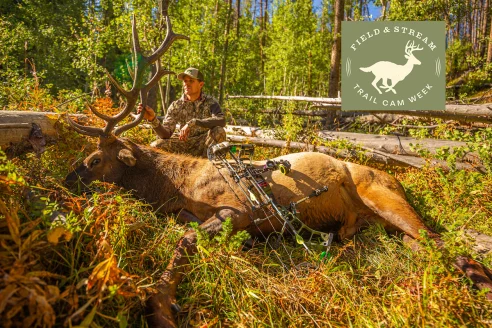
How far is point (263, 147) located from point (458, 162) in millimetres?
4075

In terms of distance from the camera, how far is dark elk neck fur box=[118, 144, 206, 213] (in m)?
4.23

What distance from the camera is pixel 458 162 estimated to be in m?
5.39

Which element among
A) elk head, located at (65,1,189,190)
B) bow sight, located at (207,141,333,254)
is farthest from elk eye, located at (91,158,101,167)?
bow sight, located at (207,141,333,254)

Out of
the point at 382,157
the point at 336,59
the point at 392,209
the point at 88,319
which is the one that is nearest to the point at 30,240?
the point at 88,319

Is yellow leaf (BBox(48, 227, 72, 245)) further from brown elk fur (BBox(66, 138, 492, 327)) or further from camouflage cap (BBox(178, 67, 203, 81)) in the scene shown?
camouflage cap (BBox(178, 67, 203, 81))

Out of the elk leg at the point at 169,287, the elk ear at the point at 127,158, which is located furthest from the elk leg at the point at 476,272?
the elk ear at the point at 127,158

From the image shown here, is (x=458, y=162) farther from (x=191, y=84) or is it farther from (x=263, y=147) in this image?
(x=191, y=84)

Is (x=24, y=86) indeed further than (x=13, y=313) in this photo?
Yes

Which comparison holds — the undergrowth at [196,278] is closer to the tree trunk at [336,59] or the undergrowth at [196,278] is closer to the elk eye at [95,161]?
the elk eye at [95,161]

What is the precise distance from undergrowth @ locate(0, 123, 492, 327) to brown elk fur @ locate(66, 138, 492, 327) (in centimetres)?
40

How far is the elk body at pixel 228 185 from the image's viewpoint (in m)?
4.03

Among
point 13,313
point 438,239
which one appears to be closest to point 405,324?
point 438,239

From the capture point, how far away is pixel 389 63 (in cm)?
757

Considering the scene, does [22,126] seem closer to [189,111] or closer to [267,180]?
[189,111]
